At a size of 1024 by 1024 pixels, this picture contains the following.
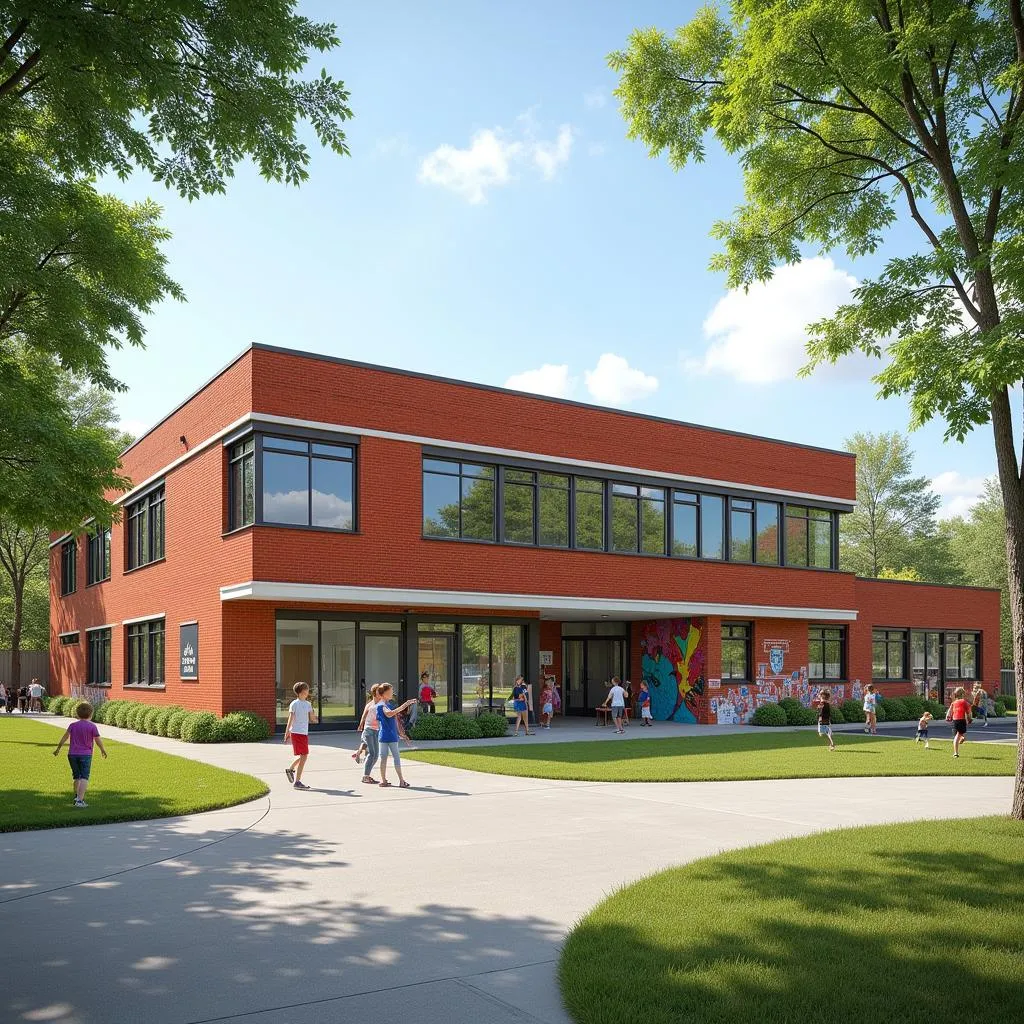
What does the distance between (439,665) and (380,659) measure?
6.06 ft

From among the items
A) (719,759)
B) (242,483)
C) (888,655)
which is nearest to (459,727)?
(719,759)

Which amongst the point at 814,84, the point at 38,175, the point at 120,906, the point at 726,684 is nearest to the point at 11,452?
the point at 38,175

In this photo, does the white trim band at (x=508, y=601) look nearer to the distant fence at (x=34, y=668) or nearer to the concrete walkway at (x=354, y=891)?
the concrete walkway at (x=354, y=891)

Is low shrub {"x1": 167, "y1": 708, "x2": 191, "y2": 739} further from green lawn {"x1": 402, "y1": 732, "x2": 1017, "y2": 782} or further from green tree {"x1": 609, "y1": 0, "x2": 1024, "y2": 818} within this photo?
green tree {"x1": 609, "y1": 0, "x2": 1024, "y2": 818}

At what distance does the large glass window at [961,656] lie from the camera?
42281 millimetres

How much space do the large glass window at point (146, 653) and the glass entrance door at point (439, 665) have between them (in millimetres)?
8726

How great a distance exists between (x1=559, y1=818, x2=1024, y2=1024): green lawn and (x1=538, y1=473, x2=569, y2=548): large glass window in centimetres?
1906

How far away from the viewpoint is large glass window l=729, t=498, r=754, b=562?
111 ft

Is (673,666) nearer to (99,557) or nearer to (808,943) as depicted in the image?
(99,557)

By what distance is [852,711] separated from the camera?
3366 cm

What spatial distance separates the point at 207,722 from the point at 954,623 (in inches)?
1242

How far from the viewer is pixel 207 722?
77.4 ft

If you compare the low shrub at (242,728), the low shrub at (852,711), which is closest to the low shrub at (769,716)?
the low shrub at (852,711)

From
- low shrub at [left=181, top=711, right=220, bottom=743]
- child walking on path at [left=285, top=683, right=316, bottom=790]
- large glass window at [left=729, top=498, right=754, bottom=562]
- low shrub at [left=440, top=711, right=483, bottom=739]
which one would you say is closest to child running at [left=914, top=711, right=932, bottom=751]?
large glass window at [left=729, top=498, right=754, bottom=562]
